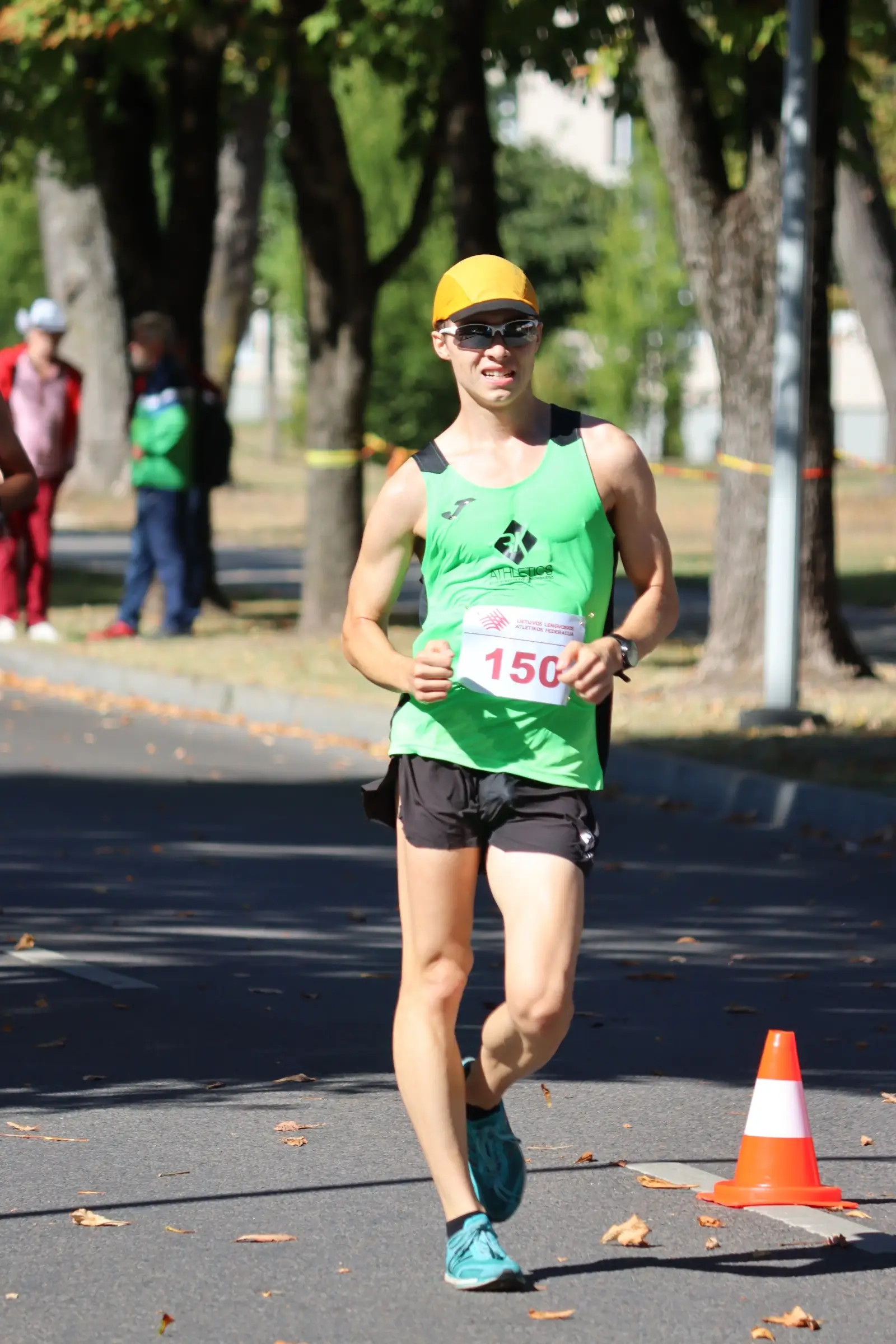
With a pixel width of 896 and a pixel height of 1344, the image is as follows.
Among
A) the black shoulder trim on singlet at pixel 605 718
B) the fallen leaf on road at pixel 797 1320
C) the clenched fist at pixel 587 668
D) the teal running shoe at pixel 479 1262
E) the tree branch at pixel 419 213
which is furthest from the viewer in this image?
the tree branch at pixel 419 213

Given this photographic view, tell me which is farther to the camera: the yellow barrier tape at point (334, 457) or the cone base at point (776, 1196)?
the yellow barrier tape at point (334, 457)

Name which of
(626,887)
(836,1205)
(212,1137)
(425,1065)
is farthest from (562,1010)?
(626,887)

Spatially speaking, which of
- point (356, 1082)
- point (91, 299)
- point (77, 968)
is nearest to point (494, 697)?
point (356, 1082)

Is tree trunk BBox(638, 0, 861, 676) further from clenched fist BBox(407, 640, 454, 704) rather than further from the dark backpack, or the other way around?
clenched fist BBox(407, 640, 454, 704)

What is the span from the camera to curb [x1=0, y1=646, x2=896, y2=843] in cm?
1145

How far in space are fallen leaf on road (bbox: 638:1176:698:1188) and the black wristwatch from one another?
120 centimetres

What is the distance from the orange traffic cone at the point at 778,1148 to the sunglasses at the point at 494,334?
5.08 feet

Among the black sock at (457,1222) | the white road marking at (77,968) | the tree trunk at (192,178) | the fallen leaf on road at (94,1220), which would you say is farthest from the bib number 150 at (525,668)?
the tree trunk at (192,178)

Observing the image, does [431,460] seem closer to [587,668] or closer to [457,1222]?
[587,668]

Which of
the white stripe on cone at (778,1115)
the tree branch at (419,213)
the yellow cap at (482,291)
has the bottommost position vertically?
the white stripe on cone at (778,1115)

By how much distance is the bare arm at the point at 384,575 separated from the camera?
5.04m

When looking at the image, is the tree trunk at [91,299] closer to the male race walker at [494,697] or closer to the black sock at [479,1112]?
the male race walker at [494,697]

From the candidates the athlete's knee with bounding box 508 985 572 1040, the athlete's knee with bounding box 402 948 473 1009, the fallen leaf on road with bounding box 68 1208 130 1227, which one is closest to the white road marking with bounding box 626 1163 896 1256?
the athlete's knee with bounding box 508 985 572 1040

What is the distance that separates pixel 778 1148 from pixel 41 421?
527 inches
